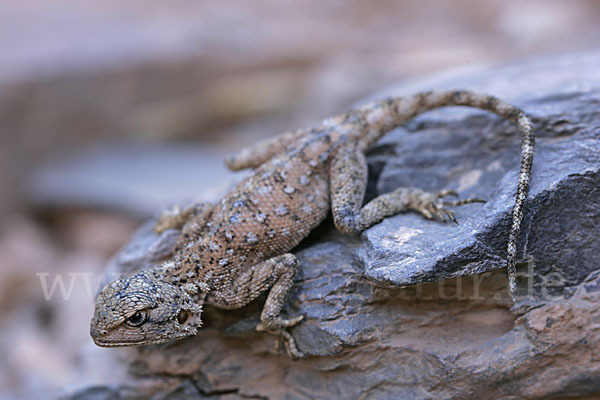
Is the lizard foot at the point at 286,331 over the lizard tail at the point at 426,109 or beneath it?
beneath

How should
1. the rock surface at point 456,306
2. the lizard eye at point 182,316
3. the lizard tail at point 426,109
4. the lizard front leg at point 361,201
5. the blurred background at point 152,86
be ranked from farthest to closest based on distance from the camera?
the blurred background at point 152,86, the lizard front leg at point 361,201, the lizard tail at point 426,109, the lizard eye at point 182,316, the rock surface at point 456,306

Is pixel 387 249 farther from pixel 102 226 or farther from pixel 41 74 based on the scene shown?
pixel 41 74

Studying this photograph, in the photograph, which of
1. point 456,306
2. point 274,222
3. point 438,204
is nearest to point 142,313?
point 274,222

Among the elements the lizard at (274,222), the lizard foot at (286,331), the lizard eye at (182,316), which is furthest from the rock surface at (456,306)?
the lizard eye at (182,316)

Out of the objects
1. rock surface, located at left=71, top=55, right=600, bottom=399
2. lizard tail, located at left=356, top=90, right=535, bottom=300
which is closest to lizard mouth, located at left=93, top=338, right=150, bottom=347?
rock surface, located at left=71, top=55, right=600, bottom=399

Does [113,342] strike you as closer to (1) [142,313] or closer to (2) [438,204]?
(1) [142,313]

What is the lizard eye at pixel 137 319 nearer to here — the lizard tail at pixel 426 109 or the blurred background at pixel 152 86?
the lizard tail at pixel 426 109

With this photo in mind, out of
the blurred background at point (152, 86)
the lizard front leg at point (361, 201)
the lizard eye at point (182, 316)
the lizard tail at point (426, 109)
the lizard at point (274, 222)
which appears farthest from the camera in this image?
the blurred background at point (152, 86)
